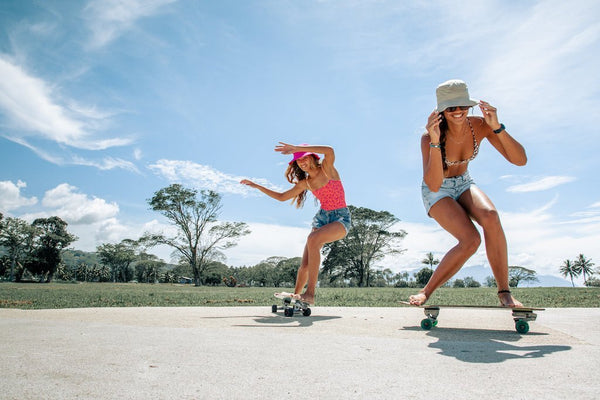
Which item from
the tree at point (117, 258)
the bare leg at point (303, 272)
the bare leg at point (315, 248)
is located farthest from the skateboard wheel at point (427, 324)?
the tree at point (117, 258)

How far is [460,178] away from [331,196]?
192cm

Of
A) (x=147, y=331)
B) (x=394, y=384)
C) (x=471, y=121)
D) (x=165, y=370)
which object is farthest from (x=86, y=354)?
(x=471, y=121)

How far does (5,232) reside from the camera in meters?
59.0

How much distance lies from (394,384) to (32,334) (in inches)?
102

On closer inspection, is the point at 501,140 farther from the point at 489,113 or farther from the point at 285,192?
the point at 285,192

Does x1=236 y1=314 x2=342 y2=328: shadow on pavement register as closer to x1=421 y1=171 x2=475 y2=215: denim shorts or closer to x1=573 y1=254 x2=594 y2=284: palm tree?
x1=421 y1=171 x2=475 y2=215: denim shorts

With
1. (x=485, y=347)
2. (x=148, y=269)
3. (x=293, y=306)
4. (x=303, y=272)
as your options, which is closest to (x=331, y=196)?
(x=303, y=272)

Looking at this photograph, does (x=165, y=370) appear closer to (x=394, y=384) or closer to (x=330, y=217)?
(x=394, y=384)

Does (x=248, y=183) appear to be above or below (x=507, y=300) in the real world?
above

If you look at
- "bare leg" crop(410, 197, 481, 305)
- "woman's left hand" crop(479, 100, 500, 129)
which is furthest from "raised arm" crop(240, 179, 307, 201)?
"woman's left hand" crop(479, 100, 500, 129)

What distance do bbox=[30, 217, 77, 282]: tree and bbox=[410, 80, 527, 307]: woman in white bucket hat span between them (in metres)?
67.0

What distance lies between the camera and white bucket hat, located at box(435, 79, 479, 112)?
10.4 feet

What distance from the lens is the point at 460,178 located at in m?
3.62

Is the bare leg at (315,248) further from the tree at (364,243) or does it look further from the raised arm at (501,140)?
the tree at (364,243)
